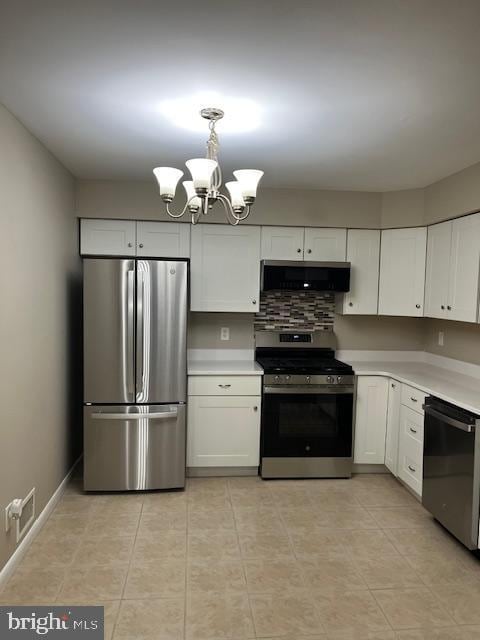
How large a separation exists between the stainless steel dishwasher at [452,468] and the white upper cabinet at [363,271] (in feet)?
3.76

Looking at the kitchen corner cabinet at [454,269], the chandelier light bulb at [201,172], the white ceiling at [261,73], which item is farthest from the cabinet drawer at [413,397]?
the chandelier light bulb at [201,172]

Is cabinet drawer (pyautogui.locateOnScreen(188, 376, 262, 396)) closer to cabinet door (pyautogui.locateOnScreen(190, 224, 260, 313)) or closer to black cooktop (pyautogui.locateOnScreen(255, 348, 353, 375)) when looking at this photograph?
black cooktop (pyautogui.locateOnScreen(255, 348, 353, 375))

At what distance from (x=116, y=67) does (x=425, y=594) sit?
9.21 ft

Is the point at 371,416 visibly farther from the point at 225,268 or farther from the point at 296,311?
the point at 225,268

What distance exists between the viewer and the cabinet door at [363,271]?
3.97 m

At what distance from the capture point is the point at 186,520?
304 centimetres

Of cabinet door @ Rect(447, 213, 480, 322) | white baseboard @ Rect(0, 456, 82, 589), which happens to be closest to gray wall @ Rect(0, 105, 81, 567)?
white baseboard @ Rect(0, 456, 82, 589)

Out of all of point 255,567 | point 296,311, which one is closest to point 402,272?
point 296,311

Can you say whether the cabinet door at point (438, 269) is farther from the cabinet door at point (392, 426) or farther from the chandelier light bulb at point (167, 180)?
the chandelier light bulb at point (167, 180)

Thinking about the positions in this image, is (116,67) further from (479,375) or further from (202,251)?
(479,375)

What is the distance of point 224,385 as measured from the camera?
3.66m

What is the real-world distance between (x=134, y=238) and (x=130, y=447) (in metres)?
1.64

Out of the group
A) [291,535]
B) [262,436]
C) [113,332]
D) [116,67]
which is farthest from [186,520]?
[116,67]

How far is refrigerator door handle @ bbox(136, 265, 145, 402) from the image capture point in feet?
10.9
